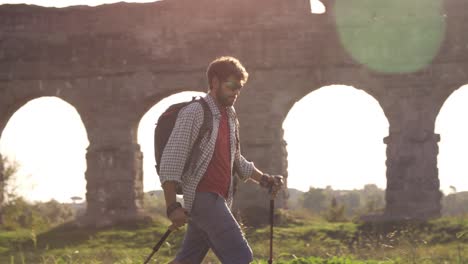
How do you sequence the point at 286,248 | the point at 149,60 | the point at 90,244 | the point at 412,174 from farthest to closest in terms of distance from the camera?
the point at 149,60 < the point at 412,174 < the point at 90,244 < the point at 286,248

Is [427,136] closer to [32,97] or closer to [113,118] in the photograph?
[113,118]

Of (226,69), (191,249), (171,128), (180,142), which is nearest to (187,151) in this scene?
(180,142)

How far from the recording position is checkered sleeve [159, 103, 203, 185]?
4.72 meters

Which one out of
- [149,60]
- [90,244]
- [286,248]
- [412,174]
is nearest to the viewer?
[286,248]

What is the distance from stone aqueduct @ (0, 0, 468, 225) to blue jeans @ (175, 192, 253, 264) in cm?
1262

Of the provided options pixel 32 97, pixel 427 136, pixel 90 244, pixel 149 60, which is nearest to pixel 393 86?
pixel 427 136

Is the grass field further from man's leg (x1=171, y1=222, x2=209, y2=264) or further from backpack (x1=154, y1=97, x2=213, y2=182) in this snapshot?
backpack (x1=154, y1=97, x2=213, y2=182)

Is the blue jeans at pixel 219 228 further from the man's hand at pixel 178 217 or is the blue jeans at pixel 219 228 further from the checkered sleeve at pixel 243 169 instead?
the checkered sleeve at pixel 243 169

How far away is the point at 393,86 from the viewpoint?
57.0 feet

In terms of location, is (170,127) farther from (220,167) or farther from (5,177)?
(5,177)

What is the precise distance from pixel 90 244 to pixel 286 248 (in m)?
4.16

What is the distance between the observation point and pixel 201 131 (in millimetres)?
4863

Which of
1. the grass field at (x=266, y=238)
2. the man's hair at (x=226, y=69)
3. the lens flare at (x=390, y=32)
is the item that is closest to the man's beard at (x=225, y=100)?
the man's hair at (x=226, y=69)

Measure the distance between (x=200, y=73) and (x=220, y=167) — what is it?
43.7 feet
